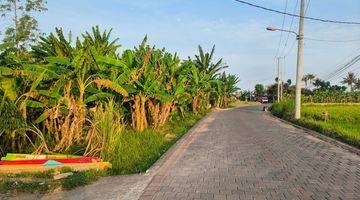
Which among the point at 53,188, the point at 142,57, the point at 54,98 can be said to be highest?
the point at 142,57

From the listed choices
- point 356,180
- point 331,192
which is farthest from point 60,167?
point 356,180

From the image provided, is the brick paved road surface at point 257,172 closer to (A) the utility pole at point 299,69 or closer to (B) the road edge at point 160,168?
(B) the road edge at point 160,168

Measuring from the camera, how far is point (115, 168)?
10102mm

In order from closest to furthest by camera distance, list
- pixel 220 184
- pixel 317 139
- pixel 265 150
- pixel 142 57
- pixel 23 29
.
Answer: pixel 220 184 < pixel 265 150 < pixel 317 139 < pixel 142 57 < pixel 23 29

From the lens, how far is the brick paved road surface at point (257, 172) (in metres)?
7.74

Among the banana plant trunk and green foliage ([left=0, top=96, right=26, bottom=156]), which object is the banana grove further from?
the banana plant trunk

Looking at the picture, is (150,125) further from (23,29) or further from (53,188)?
(23,29)

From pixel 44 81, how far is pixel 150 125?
7963 mm

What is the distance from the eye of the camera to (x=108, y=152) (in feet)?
36.3

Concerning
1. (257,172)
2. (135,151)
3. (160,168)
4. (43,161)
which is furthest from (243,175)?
(43,161)

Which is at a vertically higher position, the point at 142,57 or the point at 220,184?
the point at 142,57

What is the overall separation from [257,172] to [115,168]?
10.6ft

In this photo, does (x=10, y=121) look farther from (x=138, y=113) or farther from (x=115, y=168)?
(x=138, y=113)

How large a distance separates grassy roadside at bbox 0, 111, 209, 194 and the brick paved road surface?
675 mm
